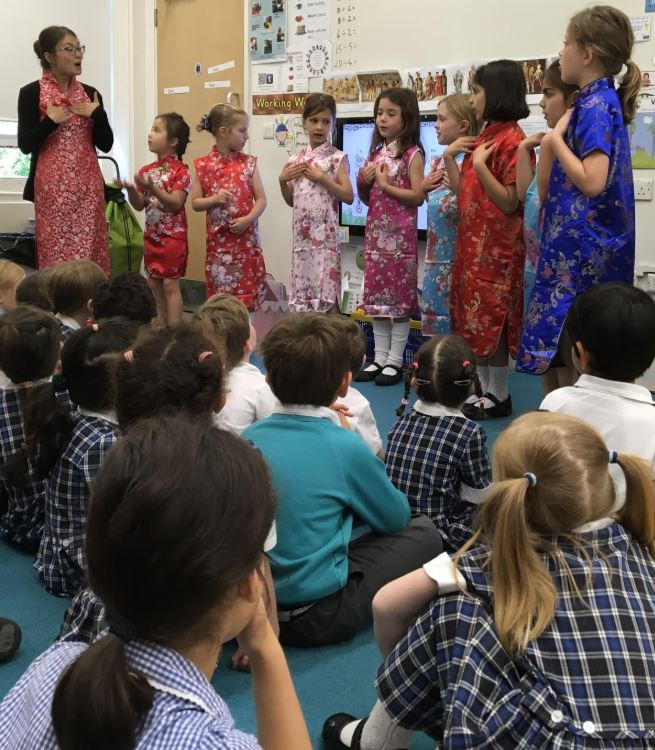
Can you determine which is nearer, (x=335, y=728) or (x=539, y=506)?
(x=539, y=506)

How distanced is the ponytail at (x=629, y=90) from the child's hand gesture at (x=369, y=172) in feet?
5.35

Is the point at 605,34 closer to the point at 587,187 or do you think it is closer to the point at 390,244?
the point at 587,187

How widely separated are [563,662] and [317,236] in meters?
3.60

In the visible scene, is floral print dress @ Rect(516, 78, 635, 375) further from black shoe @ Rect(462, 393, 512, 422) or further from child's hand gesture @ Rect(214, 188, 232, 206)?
child's hand gesture @ Rect(214, 188, 232, 206)

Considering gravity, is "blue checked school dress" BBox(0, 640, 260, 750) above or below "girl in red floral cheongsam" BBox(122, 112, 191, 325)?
below

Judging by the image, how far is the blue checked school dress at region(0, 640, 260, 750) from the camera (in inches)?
26.8

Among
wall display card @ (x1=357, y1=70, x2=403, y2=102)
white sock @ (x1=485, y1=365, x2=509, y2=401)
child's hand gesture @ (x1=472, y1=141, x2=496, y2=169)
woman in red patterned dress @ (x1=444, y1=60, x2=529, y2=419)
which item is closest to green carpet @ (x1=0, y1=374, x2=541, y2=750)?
woman in red patterned dress @ (x1=444, y1=60, x2=529, y2=419)

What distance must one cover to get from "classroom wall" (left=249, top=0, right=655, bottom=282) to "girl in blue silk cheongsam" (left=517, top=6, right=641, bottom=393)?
1207mm

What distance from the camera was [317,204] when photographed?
Answer: 14.4ft

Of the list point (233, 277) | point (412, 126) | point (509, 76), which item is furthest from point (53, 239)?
point (509, 76)

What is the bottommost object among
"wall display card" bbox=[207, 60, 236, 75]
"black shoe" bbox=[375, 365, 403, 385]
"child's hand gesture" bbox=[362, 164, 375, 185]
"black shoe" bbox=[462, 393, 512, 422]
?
"black shoe" bbox=[462, 393, 512, 422]

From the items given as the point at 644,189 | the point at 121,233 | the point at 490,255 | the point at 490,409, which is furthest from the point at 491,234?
the point at 121,233

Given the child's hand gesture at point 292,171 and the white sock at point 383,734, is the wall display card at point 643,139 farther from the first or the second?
the white sock at point 383,734

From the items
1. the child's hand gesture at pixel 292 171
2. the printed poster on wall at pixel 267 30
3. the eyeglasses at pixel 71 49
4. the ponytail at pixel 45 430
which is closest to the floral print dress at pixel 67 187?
the eyeglasses at pixel 71 49
